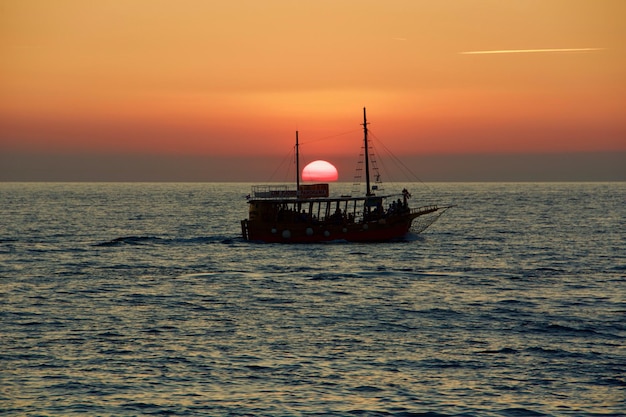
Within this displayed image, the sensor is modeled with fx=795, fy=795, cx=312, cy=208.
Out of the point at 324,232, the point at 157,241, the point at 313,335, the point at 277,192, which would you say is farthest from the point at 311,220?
the point at 313,335

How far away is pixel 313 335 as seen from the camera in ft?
113

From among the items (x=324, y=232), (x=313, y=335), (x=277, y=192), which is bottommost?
(x=313, y=335)

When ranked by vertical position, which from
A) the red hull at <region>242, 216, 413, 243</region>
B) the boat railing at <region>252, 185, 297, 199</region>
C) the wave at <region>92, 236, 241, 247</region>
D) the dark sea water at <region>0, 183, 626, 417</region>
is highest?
the boat railing at <region>252, 185, 297, 199</region>

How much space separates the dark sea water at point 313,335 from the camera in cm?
2528

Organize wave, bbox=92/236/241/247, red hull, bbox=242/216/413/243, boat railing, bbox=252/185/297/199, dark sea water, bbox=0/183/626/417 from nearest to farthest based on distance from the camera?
dark sea water, bbox=0/183/626/417 < boat railing, bbox=252/185/297/199 < red hull, bbox=242/216/413/243 < wave, bbox=92/236/241/247

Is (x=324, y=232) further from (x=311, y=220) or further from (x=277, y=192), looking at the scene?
(x=277, y=192)

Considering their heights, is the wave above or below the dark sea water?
above

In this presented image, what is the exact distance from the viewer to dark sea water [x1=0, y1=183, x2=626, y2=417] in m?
25.3

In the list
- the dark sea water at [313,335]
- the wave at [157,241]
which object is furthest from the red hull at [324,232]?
the dark sea water at [313,335]

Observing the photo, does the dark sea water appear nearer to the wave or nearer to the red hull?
the red hull

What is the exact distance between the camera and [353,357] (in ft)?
99.7

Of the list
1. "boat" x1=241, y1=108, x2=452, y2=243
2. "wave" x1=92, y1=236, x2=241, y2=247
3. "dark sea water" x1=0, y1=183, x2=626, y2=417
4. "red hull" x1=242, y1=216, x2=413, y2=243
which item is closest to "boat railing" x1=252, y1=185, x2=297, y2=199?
"boat" x1=241, y1=108, x2=452, y2=243

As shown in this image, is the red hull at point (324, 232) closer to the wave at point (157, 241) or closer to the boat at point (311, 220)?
the boat at point (311, 220)

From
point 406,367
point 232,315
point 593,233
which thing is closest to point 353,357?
point 406,367
